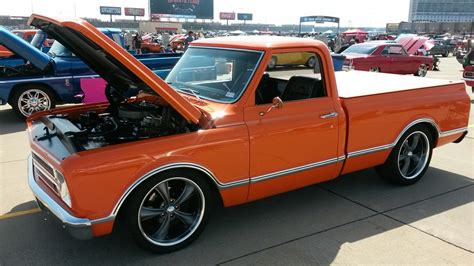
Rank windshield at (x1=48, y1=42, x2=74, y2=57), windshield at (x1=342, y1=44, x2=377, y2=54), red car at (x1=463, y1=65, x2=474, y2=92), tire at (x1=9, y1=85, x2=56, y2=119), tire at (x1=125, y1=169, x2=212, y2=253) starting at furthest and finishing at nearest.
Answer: windshield at (x1=342, y1=44, x2=377, y2=54) < red car at (x1=463, y1=65, x2=474, y2=92) < windshield at (x1=48, y1=42, x2=74, y2=57) < tire at (x1=9, y1=85, x2=56, y2=119) < tire at (x1=125, y1=169, x2=212, y2=253)

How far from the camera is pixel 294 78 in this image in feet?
14.4

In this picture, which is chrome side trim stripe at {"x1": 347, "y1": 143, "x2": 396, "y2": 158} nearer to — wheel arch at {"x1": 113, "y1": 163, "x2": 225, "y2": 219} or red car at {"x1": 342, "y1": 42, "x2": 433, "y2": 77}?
wheel arch at {"x1": 113, "y1": 163, "x2": 225, "y2": 219}

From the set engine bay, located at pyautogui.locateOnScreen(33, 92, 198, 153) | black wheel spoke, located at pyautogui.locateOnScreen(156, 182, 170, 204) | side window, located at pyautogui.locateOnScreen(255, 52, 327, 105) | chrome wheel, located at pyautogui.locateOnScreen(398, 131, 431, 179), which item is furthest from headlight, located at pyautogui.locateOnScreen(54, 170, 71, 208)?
chrome wheel, located at pyautogui.locateOnScreen(398, 131, 431, 179)

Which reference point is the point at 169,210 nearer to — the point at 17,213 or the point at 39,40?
the point at 17,213

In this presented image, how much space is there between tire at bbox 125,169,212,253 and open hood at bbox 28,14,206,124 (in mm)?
559

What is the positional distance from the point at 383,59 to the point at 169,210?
44.7 feet

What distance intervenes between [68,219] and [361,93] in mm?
3248

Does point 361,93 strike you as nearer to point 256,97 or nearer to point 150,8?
point 256,97

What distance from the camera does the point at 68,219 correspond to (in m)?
2.99

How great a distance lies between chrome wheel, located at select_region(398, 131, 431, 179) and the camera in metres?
5.05

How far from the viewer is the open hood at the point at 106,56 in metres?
2.94

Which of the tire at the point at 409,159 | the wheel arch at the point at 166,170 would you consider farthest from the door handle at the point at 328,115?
the wheel arch at the point at 166,170

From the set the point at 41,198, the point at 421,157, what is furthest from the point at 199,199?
the point at 421,157

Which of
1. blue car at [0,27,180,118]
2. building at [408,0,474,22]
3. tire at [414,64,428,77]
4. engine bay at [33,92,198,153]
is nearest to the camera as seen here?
engine bay at [33,92,198,153]
